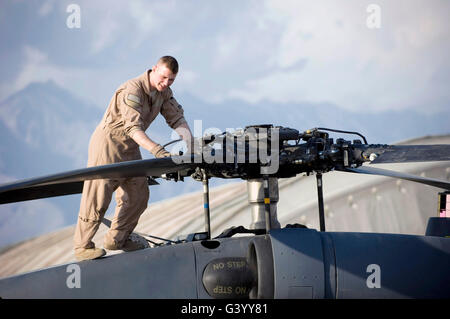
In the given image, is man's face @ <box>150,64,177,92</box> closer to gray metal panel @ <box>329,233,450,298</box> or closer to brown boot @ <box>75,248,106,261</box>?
brown boot @ <box>75,248,106,261</box>

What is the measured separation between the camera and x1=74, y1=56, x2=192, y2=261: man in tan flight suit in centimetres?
399

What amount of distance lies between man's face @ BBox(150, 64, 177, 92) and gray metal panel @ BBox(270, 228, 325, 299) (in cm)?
138

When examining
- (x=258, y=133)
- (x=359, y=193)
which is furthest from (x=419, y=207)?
(x=258, y=133)

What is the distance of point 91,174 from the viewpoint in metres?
3.32

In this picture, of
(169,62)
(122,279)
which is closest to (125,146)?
(169,62)

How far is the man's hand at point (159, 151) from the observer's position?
12.3 feet

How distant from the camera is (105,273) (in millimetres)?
3594

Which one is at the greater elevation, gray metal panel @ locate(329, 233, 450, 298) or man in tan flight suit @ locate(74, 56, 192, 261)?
man in tan flight suit @ locate(74, 56, 192, 261)

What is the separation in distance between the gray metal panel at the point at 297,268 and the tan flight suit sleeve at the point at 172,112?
1.44 metres

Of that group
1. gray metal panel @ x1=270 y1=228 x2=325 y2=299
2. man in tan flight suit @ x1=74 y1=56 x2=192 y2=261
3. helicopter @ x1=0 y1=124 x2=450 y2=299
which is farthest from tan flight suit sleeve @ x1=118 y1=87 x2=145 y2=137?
gray metal panel @ x1=270 y1=228 x2=325 y2=299

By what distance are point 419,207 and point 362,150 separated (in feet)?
14.6

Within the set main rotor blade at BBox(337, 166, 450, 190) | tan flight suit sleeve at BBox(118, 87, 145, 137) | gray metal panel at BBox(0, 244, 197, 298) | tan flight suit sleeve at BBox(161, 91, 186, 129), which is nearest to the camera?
gray metal panel at BBox(0, 244, 197, 298)

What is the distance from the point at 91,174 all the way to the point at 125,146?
0.96 m
